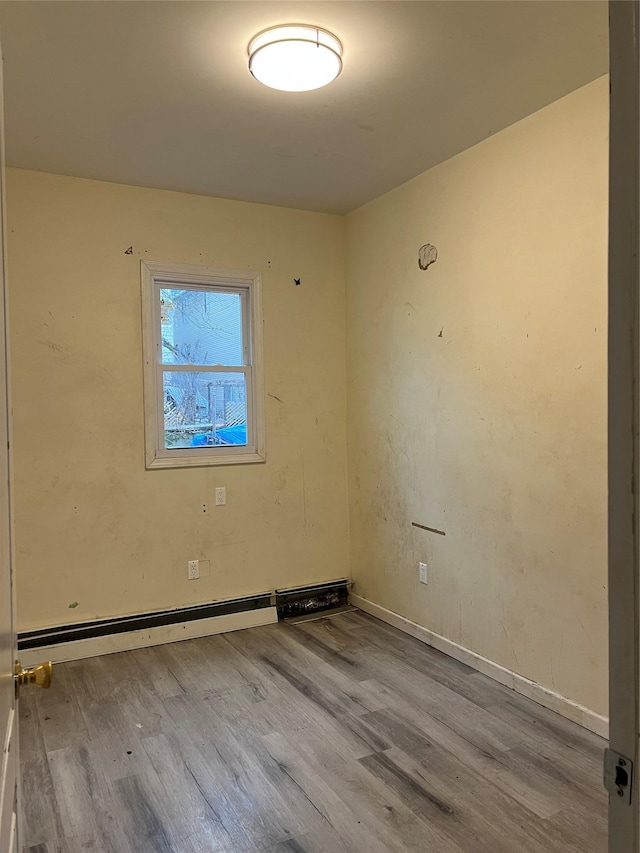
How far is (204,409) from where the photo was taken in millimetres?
3838

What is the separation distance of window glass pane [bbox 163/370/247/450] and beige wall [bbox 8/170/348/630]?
184 mm

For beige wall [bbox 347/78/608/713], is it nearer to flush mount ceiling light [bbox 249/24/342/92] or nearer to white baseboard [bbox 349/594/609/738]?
white baseboard [bbox 349/594/609/738]

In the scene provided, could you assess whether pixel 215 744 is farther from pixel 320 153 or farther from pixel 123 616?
pixel 320 153

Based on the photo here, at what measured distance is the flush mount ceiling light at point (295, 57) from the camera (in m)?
2.09

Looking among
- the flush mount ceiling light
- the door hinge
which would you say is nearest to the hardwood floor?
the door hinge

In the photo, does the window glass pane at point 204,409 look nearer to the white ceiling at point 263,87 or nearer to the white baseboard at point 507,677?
the white ceiling at point 263,87

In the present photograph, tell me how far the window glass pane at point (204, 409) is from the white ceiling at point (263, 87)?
1171 mm

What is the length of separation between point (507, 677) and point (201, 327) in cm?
264

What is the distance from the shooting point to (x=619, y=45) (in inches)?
26.2

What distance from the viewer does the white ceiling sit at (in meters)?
1.99

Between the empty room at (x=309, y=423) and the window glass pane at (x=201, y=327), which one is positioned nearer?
the empty room at (x=309, y=423)

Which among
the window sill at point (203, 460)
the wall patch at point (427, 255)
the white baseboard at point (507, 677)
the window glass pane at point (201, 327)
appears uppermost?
the wall patch at point (427, 255)

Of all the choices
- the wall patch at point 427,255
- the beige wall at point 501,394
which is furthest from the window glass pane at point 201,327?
the wall patch at point 427,255

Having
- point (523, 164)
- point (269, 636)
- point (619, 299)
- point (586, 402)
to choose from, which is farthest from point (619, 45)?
point (269, 636)
